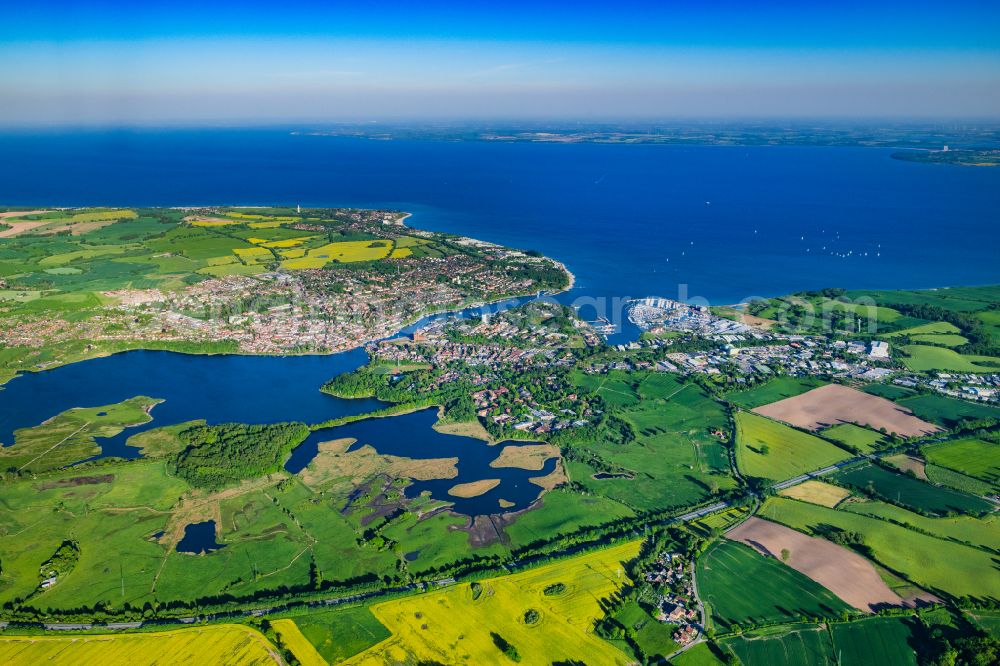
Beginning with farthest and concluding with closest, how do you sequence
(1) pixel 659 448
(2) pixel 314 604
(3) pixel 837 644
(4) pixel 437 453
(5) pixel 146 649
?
(1) pixel 659 448
(4) pixel 437 453
(2) pixel 314 604
(3) pixel 837 644
(5) pixel 146 649

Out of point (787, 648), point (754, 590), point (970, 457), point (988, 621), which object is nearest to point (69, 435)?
point (754, 590)

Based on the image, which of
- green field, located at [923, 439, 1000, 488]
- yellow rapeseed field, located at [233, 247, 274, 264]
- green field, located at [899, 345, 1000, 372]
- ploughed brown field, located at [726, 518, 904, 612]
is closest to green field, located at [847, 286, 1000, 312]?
green field, located at [899, 345, 1000, 372]

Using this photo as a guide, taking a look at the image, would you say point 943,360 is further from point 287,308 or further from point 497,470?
point 287,308

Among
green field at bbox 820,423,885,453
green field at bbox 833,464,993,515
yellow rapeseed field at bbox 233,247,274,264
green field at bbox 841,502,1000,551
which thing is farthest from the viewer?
yellow rapeseed field at bbox 233,247,274,264

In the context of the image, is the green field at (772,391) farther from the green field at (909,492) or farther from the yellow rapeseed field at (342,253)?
the yellow rapeseed field at (342,253)

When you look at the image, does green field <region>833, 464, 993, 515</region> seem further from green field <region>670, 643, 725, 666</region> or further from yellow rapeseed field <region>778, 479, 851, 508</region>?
green field <region>670, 643, 725, 666</region>

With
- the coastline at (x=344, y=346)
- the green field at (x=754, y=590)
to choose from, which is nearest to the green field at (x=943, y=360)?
the green field at (x=754, y=590)

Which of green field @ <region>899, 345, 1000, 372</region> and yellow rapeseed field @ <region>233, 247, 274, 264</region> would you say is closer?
green field @ <region>899, 345, 1000, 372</region>
